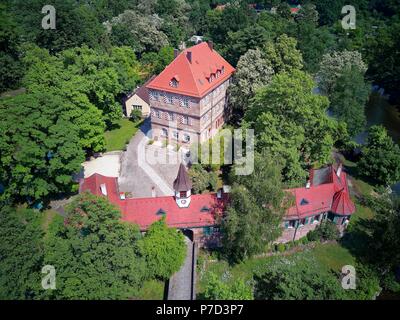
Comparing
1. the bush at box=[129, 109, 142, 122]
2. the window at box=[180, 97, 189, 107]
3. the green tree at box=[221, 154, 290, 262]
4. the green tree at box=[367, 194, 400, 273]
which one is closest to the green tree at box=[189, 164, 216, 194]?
the window at box=[180, 97, 189, 107]

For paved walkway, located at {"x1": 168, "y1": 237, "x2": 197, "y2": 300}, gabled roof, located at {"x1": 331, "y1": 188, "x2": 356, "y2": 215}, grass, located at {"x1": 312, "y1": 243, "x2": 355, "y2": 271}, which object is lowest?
grass, located at {"x1": 312, "y1": 243, "x2": 355, "y2": 271}

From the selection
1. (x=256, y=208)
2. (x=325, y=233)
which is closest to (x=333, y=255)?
(x=325, y=233)

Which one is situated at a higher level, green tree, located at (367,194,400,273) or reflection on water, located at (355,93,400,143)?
green tree, located at (367,194,400,273)

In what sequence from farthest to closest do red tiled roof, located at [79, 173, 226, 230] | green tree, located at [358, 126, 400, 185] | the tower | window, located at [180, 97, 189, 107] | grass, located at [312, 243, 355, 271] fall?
1. window, located at [180, 97, 189, 107]
2. green tree, located at [358, 126, 400, 185]
3. grass, located at [312, 243, 355, 271]
4. red tiled roof, located at [79, 173, 226, 230]
5. the tower

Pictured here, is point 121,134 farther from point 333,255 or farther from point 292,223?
point 333,255

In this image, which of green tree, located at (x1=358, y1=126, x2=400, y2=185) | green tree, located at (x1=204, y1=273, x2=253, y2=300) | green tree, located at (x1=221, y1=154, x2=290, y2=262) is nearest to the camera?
green tree, located at (x1=204, y1=273, x2=253, y2=300)

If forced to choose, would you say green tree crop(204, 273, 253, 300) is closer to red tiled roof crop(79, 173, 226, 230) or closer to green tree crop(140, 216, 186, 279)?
green tree crop(140, 216, 186, 279)

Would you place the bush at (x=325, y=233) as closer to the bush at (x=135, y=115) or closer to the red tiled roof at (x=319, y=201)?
the red tiled roof at (x=319, y=201)
